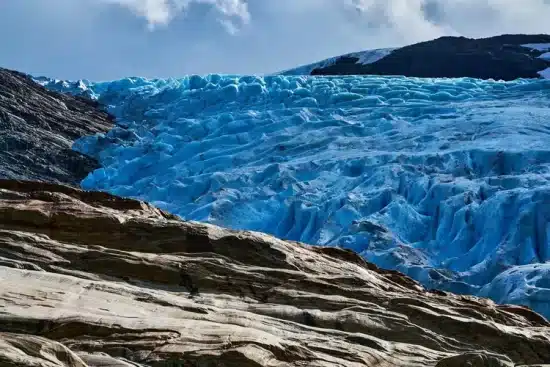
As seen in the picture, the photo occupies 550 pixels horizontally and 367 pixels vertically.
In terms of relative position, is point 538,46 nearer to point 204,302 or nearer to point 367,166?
point 367,166

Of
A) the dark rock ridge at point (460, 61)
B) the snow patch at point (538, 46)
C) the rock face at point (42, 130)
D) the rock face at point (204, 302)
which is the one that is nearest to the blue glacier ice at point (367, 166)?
the rock face at point (42, 130)

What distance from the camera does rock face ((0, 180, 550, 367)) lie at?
9.48 meters

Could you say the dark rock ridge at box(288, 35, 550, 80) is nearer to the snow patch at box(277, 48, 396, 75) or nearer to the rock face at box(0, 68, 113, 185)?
the snow patch at box(277, 48, 396, 75)

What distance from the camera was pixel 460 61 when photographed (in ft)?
186

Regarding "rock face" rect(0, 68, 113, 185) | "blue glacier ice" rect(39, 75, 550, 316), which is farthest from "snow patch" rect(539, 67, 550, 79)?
"rock face" rect(0, 68, 113, 185)

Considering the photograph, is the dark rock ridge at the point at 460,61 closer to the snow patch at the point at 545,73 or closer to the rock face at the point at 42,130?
the snow patch at the point at 545,73

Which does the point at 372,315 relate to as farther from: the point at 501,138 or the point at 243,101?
the point at 243,101

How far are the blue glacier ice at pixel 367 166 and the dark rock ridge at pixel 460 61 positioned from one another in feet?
28.4

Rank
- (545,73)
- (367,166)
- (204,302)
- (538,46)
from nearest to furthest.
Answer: (204,302)
(367,166)
(545,73)
(538,46)

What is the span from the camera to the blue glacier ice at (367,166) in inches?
1021

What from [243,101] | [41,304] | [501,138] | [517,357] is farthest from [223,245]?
[243,101]

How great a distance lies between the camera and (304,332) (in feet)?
36.7

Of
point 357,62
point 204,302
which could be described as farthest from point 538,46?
point 204,302

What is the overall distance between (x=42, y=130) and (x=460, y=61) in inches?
1157
